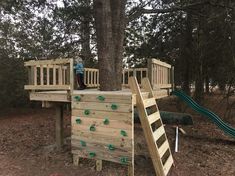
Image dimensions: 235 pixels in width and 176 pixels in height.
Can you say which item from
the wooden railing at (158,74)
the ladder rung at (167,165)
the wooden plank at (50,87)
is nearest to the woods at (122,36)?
the wooden railing at (158,74)

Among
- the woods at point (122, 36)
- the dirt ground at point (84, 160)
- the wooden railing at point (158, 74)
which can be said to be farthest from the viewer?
the woods at point (122, 36)

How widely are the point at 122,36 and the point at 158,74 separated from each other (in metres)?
1.38

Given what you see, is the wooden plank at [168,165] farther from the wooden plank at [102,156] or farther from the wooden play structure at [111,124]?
the wooden plank at [102,156]

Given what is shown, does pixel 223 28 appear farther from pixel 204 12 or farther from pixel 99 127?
pixel 99 127

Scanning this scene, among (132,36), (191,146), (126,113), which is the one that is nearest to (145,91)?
(126,113)

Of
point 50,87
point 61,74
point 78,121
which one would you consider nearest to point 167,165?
point 78,121

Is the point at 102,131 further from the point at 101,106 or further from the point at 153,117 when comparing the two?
the point at 153,117

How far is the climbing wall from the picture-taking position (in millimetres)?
5062

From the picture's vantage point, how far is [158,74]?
290 inches

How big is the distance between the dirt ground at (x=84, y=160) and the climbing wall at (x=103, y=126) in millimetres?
401

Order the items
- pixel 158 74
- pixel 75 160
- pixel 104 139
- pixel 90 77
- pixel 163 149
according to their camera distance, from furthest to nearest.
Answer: pixel 90 77, pixel 158 74, pixel 75 160, pixel 163 149, pixel 104 139

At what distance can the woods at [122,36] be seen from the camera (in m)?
7.20

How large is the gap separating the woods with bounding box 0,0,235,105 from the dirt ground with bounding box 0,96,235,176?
2.05 metres

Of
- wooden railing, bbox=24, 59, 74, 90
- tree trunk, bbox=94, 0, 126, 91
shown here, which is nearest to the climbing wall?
wooden railing, bbox=24, 59, 74, 90
